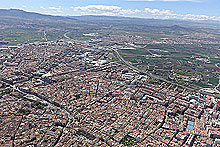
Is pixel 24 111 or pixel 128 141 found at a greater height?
pixel 24 111

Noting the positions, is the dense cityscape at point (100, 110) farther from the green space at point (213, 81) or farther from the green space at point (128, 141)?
the green space at point (213, 81)

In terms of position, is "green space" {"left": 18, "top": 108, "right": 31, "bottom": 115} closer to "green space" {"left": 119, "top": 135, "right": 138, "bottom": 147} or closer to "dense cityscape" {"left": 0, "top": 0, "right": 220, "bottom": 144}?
"dense cityscape" {"left": 0, "top": 0, "right": 220, "bottom": 144}

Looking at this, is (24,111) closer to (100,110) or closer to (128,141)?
(100,110)

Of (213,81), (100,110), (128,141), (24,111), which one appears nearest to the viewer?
(128,141)

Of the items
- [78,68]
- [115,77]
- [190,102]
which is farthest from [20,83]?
[190,102]

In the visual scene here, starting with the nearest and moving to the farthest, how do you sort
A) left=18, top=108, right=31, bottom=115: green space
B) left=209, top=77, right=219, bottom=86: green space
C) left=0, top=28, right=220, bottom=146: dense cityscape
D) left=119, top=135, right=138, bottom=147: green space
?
1. left=119, top=135, right=138, bottom=147: green space
2. left=0, top=28, right=220, bottom=146: dense cityscape
3. left=18, top=108, right=31, bottom=115: green space
4. left=209, top=77, right=219, bottom=86: green space

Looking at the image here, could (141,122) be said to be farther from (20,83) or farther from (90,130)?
(20,83)

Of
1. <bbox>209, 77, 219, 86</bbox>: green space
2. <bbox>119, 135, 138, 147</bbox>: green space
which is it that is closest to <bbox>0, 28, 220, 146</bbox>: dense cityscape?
<bbox>119, 135, 138, 147</bbox>: green space

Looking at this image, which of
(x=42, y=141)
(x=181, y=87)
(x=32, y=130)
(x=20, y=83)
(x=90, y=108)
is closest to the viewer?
(x=42, y=141)

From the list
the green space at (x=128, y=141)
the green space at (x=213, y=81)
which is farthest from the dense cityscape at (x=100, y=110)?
the green space at (x=213, y=81)

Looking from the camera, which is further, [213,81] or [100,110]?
[213,81]

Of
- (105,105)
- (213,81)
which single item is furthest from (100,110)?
(213,81)
